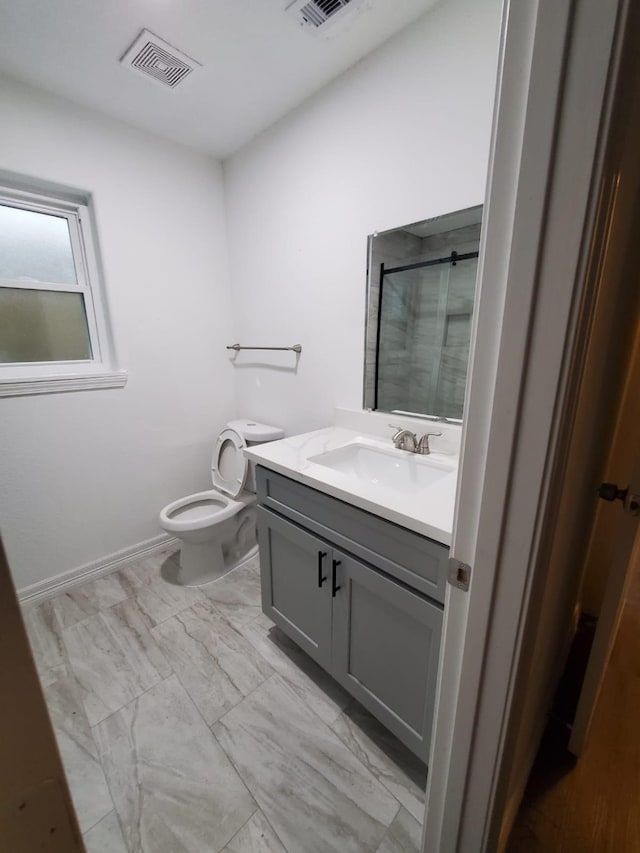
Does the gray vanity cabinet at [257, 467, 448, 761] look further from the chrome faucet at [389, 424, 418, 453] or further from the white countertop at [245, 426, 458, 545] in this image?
the chrome faucet at [389, 424, 418, 453]

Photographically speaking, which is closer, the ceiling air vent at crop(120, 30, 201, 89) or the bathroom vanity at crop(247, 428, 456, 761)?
the bathroom vanity at crop(247, 428, 456, 761)

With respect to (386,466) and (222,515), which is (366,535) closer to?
(386,466)

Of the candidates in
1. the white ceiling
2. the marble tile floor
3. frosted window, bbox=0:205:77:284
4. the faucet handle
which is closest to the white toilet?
the marble tile floor

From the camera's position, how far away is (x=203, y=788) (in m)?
1.06

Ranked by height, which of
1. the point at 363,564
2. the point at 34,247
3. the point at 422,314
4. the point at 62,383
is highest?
the point at 34,247

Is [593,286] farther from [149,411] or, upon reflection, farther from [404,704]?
[149,411]

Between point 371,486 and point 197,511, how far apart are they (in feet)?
4.51

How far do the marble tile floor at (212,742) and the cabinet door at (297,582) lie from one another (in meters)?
0.20

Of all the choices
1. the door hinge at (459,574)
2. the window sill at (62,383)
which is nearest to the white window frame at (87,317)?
the window sill at (62,383)

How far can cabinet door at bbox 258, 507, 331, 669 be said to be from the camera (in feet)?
3.94

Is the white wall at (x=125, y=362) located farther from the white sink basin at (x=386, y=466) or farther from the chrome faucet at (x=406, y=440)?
the chrome faucet at (x=406, y=440)

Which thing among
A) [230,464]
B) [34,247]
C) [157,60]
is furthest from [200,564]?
[157,60]

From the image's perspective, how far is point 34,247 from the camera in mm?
1736

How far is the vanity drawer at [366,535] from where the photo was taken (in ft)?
2.87
